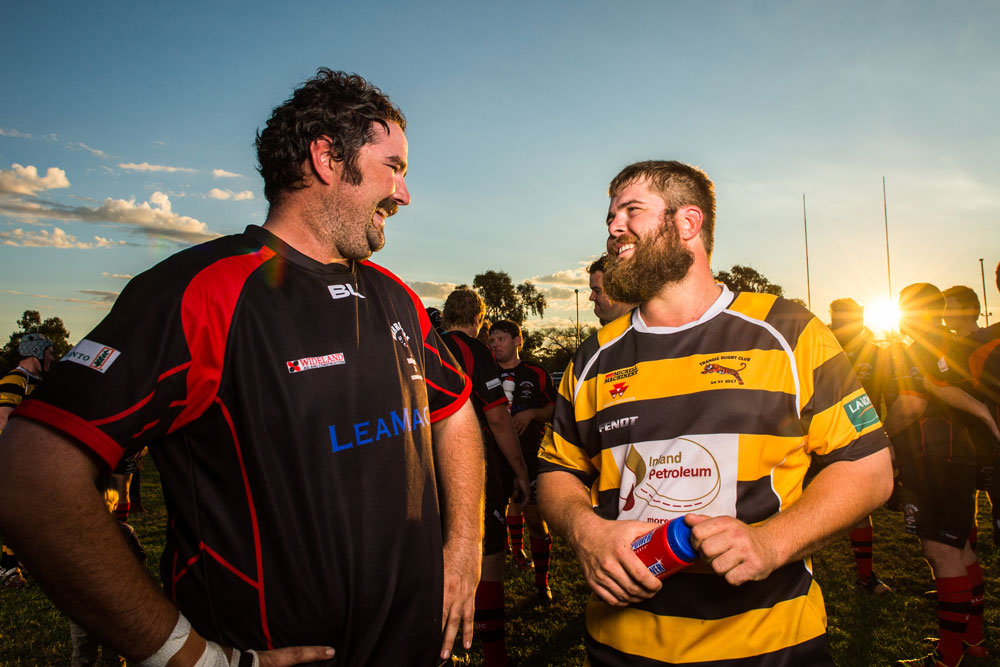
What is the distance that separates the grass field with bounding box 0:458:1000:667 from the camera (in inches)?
184

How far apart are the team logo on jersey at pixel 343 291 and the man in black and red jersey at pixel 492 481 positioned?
9.34 feet

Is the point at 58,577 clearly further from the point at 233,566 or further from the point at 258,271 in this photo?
the point at 258,271

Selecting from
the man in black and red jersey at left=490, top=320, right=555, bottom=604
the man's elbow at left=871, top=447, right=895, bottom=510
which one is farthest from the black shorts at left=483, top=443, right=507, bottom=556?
the man's elbow at left=871, top=447, right=895, bottom=510

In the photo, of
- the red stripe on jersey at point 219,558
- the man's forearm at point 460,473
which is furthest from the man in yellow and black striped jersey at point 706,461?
the red stripe on jersey at point 219,558

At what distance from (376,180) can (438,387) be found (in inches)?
31.9

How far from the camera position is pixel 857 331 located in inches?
235

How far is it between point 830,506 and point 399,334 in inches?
60.9

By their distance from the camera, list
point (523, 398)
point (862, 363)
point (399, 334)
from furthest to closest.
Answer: point (523, 398) → point (862, 363) → point (399, 334)

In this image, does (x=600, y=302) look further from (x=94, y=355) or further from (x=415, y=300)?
(x=94, y=355)

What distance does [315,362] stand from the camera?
1.67m

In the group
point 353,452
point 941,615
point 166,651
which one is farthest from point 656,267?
point 941,615

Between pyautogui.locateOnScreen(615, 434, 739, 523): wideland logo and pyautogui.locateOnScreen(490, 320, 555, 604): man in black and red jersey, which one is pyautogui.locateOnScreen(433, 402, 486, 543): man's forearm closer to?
pyautogui.locateOnScreen(615, 434, 739, 523): wideland logo

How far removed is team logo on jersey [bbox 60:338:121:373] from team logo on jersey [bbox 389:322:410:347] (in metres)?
0.85

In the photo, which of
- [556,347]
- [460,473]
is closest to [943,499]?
[460,473]
